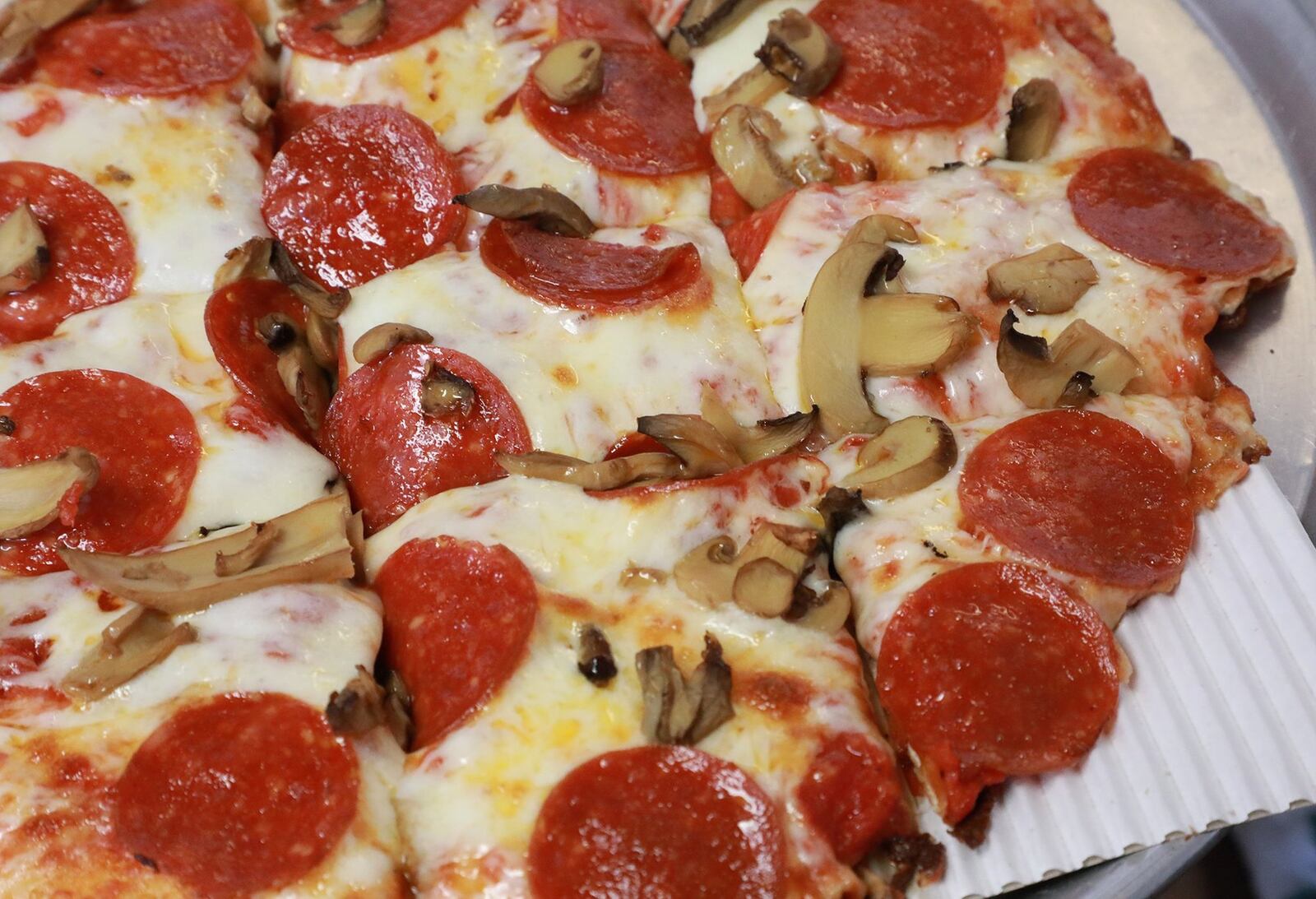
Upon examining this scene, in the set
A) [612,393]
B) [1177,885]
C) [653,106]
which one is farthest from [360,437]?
[1177,885]

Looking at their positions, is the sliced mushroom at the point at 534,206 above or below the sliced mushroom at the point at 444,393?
above

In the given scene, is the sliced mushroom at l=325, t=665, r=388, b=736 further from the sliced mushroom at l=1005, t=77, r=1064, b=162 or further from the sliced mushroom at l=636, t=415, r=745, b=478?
the sliced mushroom at l=1005, t=77, r=1064, b=162

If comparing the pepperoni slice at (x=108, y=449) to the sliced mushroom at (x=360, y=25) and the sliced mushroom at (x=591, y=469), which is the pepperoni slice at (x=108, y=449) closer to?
the sliced mushroom at (x=591, y=469)

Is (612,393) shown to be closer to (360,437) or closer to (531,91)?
(360,437)

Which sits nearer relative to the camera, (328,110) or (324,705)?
(324,705)

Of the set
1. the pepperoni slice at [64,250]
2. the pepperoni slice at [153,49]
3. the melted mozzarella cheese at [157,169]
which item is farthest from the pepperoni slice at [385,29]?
the pepperoni slice at [64,250]

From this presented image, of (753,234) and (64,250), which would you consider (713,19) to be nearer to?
(753,234)

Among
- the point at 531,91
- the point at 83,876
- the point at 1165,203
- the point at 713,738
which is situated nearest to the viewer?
the point at 83,876
